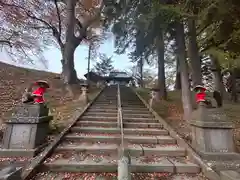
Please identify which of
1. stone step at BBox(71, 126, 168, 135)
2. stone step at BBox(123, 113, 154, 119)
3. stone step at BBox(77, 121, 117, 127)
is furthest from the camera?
stone step at BBox(123, 113, 154, 119)

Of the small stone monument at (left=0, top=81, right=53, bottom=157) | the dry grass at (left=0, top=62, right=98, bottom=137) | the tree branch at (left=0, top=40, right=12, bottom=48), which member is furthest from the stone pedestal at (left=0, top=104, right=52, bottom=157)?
the tree branch at (left=0, top=40, right=12, bottom=48)

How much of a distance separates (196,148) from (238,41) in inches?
179

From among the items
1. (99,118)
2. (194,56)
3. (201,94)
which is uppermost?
(194,56)

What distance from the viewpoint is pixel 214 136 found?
3582 mm

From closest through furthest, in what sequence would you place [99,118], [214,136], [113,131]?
[214,136]
[113,131]
[99,118]

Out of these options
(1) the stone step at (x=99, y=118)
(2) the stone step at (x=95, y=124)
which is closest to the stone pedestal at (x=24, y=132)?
(2) the stone step at (x=95, y=124)

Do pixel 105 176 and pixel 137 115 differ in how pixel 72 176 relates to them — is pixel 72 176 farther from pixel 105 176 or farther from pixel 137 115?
pixel 137 115

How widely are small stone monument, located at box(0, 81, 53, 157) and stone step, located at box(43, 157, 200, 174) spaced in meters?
0.69

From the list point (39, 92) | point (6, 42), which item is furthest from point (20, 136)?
point (6, 42)

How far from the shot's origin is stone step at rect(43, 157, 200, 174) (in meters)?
3.10

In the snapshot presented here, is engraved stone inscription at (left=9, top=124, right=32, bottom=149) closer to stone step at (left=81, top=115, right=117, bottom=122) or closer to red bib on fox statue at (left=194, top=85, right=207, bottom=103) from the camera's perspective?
stone step at (left=81, top=115, right=117, bottom=122)

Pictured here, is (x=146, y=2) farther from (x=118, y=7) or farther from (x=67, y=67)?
(x=67, y=67)

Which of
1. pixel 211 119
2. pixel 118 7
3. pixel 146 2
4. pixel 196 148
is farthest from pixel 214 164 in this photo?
pixel 118 7

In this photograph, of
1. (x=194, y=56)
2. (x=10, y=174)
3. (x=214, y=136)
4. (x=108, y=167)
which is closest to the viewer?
(x=10, y=174)
